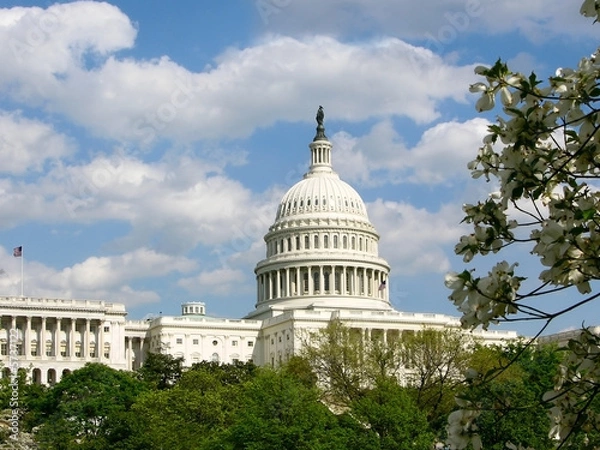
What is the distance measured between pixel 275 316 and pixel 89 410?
258 feet

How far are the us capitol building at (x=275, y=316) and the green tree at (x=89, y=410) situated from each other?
34496 millimetres

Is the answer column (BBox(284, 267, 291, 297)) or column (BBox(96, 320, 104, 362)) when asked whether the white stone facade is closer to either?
column (BBox(96, 320, 104, 362))

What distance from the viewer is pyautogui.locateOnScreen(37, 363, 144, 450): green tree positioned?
88.3 metres

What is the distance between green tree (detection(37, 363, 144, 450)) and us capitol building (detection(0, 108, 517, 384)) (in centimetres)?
3450

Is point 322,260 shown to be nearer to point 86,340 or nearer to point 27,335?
point 86,340

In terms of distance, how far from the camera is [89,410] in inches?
4050

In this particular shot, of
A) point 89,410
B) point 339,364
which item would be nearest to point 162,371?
point 89,410

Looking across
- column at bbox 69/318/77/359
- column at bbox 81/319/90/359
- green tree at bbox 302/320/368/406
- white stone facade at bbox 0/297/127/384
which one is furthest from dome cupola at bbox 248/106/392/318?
green tree at bbox 302/320/368/406

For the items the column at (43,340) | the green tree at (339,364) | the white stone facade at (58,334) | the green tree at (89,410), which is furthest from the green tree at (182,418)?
the column at (43,340)

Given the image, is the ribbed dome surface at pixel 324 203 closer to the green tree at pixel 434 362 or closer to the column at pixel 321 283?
the column at pixel 321 283

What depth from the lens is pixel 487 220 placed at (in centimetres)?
1134

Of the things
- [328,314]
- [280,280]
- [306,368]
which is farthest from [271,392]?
[280,280]

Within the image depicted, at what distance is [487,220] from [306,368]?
285ft

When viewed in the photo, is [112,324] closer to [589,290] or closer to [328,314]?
[328,314]
